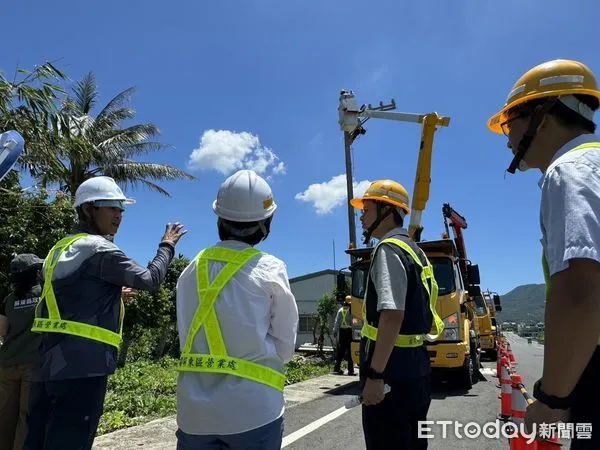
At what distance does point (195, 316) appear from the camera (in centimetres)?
200

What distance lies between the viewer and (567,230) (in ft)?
4.49

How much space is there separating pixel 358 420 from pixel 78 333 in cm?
470

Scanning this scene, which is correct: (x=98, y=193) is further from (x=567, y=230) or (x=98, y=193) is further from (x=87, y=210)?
(x=567, y=230)

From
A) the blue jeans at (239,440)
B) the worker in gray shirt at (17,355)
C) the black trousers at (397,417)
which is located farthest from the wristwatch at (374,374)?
the worker in gray shirt at (17,355)

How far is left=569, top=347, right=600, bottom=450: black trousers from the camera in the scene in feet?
4.97

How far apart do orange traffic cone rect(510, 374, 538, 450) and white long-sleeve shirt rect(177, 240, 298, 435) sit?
2.27 metres

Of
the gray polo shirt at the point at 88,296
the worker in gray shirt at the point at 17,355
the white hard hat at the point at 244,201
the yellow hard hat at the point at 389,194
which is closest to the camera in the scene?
the white hard hat at the point at 244,201

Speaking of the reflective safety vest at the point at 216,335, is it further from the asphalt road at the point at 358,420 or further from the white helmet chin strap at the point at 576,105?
the asphalt road at the point at 358,420

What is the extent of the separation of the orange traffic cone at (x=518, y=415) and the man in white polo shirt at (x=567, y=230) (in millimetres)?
2092

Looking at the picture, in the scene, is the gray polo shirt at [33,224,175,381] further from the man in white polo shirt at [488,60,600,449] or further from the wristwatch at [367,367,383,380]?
the man in white polo shirt at [488,60,600,449]

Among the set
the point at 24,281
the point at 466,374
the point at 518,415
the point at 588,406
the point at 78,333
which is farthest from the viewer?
the point at 466,374

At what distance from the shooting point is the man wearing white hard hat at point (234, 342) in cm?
185

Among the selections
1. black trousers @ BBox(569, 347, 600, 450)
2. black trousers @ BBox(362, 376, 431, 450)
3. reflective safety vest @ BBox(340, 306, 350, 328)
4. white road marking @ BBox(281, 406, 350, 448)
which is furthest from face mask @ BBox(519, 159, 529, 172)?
reflective safety vest @ BBox(340, 306, 350, 328)

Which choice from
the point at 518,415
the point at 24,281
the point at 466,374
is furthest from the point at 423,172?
the point at 24,281
